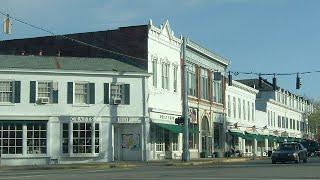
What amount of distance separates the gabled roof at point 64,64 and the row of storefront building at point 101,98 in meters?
0.07

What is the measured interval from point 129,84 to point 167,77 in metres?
5.98

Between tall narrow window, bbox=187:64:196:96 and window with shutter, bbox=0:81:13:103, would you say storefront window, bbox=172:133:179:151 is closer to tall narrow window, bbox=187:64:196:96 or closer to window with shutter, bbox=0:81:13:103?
tall narrow window, bbox=187:64:196:96

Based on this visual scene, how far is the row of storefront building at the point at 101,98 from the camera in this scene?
4419cm

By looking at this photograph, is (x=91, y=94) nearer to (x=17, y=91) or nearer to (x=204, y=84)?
(x=17, y=91)

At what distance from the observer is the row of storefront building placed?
4419 cm

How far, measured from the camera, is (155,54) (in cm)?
5022

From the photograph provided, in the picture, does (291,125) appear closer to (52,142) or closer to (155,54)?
(155,54)

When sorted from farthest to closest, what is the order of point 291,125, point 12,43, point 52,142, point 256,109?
1. point 291,125
2. point 256,109
3. point 12,43
4. point 52,142

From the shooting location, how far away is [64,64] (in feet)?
153

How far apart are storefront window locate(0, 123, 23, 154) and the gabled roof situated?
415cm

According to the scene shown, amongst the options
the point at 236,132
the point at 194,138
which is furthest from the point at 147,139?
the point at 236,132

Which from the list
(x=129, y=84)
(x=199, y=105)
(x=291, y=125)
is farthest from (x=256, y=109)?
(x=129, y=84)

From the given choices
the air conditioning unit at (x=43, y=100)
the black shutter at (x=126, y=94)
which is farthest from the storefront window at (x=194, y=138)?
the air conditioning unit at (x=43, y=100)

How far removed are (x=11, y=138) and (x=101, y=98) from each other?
23.2ft
